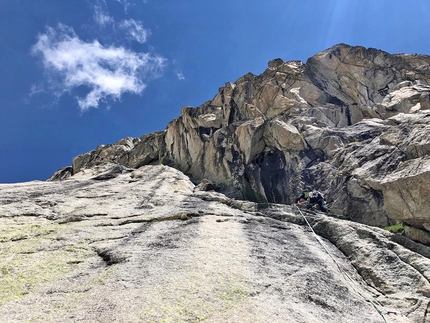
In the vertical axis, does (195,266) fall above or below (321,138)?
below

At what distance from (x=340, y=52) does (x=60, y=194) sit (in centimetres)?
5500

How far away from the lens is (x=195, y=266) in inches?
439

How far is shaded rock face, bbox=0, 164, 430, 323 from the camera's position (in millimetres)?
8828

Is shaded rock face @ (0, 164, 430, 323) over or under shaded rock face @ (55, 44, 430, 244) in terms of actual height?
under

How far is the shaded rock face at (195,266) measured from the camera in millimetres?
8828

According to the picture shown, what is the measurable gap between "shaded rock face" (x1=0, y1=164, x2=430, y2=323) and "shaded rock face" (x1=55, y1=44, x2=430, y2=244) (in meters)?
5.07

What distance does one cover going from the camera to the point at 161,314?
8336 mm

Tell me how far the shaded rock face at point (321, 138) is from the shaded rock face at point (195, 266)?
5074 mm

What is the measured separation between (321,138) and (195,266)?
28232mm

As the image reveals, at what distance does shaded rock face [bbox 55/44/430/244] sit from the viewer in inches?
853

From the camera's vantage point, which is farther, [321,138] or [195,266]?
[321,138]

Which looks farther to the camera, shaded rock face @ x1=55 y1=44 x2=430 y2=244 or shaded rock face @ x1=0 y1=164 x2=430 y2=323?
shaded rock face @ x1=55 y1=44 x2=430 y2=244

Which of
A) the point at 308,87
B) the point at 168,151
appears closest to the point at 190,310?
the point at 168,151

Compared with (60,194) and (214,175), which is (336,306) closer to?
(60,194)
